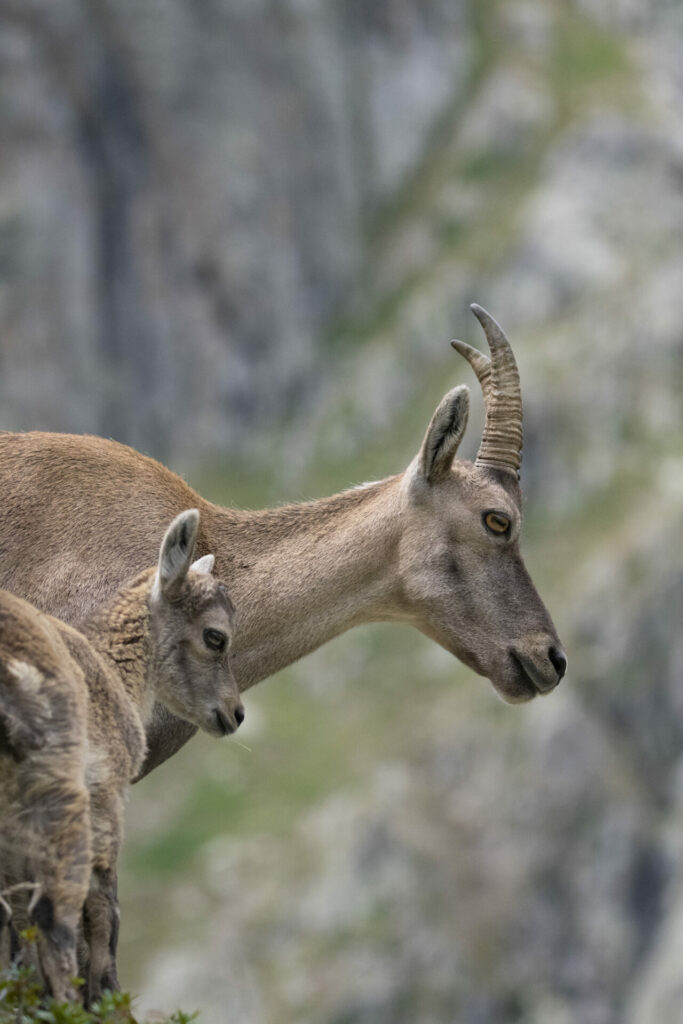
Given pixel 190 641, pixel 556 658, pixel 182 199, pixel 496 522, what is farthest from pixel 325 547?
pixel 182 199

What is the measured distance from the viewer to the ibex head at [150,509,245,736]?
11.5 metres

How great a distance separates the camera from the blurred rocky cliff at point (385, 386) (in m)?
72.6

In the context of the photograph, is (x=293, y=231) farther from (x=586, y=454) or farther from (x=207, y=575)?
(x=207, y=575)

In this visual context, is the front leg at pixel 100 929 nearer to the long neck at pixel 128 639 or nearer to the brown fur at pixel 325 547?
the long neck at pixel 128 639

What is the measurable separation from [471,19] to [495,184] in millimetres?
18215

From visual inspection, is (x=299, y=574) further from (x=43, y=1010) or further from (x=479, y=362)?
(x=43, y=1010)

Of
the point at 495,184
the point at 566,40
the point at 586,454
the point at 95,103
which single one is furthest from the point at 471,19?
the point at 586,454

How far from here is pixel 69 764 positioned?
9266 millimetres

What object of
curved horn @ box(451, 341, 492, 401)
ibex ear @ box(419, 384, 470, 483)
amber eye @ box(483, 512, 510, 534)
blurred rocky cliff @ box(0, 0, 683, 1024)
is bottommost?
blurred rocky cliff @ box(0, 0, 683, 1024)

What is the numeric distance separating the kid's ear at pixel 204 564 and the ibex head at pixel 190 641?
15 cm

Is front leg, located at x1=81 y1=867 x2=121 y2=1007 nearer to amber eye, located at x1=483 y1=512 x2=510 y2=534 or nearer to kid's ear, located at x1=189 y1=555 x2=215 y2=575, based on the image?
kid's ear, located at x1=189 y1=555 x2=215 y2=575

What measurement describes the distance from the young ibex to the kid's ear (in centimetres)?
72

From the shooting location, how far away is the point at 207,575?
1208cm

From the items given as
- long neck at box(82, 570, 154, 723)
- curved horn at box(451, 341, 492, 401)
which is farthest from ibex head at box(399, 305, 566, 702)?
long neck at box(82, 570, 154, 723)
